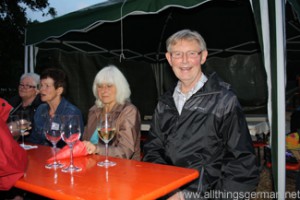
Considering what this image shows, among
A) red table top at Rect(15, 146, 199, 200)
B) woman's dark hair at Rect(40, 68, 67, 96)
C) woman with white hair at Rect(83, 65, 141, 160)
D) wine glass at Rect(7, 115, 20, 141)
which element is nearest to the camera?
red table top at Rect(15, 146, 199, 200)

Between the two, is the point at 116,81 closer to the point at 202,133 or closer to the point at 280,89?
the point at 202,133

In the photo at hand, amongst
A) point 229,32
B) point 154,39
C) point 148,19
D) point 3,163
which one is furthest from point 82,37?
point 3,163

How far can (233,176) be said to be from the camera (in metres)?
1.67

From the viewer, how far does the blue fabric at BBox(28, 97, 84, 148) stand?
2898 mm

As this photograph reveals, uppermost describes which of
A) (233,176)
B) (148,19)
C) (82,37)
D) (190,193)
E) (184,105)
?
(148,19)

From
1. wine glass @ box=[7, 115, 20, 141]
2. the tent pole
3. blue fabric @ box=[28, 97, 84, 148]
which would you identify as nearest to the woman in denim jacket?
blue fabric @ box=[28, 97, 84, 148]

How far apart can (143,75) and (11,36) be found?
783 centimetres

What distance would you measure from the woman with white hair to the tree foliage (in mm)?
10575

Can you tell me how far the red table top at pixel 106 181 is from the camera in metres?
1.20

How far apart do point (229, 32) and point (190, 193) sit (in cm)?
492

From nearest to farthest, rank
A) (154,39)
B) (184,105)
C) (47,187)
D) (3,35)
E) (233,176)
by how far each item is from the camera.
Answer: (47,187), (233,176), (184,105), (154,39), (3,35)

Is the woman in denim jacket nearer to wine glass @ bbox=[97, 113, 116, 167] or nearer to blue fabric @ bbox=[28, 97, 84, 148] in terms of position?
blue fabric @ bbox=[28, 97, 84, 148]

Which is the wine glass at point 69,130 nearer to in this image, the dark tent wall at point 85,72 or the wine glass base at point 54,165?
the wine glass base at point 54,165

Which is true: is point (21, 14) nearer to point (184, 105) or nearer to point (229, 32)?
point (229, 32)
